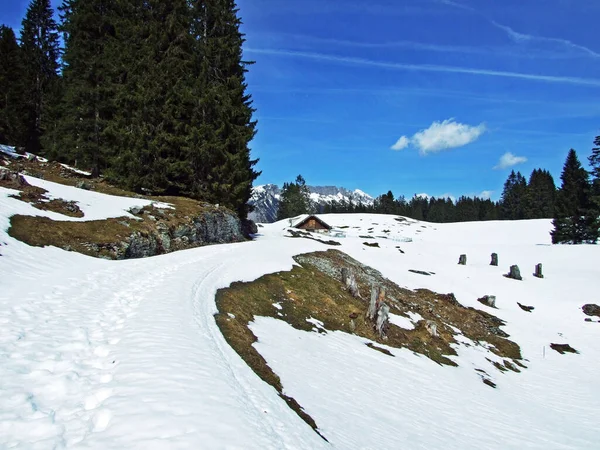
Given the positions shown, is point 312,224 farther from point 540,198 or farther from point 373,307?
point 540,198

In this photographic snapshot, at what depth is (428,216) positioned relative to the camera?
17038 centimetres

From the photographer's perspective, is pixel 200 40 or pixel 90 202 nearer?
pixel 90 202

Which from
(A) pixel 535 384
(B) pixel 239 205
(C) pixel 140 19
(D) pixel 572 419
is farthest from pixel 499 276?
Answer: (C) pixel 140 19

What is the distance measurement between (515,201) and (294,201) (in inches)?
3431

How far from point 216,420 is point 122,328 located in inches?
201

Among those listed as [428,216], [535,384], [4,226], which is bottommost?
[535,384]

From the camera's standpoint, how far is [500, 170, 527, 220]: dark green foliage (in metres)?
130

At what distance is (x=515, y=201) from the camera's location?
140 metres

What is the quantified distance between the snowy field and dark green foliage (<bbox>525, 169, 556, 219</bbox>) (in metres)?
110

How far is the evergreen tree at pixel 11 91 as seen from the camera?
150 ft

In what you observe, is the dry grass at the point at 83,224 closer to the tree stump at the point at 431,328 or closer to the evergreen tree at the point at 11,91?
the evergreen tree at the point at 11,91

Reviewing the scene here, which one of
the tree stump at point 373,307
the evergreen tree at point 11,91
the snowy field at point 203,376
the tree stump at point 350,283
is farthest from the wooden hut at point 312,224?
the tree stump at point 373,307

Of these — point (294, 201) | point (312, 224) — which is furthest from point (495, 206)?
point (312, 224)

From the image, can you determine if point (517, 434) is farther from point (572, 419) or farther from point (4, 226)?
point (4, 226)
